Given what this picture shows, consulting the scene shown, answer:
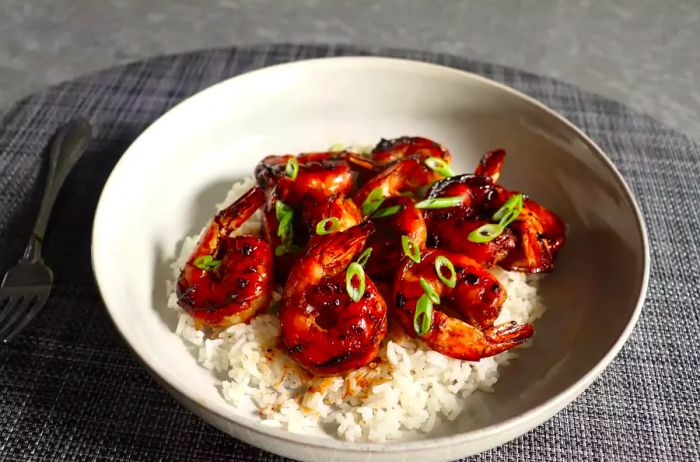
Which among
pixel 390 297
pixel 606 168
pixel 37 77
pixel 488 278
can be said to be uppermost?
pixel 606 168

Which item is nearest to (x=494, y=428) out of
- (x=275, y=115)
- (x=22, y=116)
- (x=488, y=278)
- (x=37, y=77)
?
(x=488, y=278)

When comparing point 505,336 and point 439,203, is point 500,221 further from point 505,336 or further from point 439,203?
point 505,336

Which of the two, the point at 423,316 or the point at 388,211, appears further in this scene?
the point at 388,211

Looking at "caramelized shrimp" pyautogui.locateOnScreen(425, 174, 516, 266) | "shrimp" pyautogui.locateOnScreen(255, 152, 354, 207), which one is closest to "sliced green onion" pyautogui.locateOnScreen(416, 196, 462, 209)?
"caramelized shrimp" pyautogui.locateOnScreen(425, 174, 516, 266)

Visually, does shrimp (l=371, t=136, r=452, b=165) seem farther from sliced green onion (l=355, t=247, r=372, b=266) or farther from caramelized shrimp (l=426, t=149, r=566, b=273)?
sliced green onion (l=355, t=247, r=372, b=266)

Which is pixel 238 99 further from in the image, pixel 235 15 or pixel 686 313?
pixel 235 15

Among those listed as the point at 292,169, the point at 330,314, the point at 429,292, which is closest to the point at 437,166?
the point at 292,169
